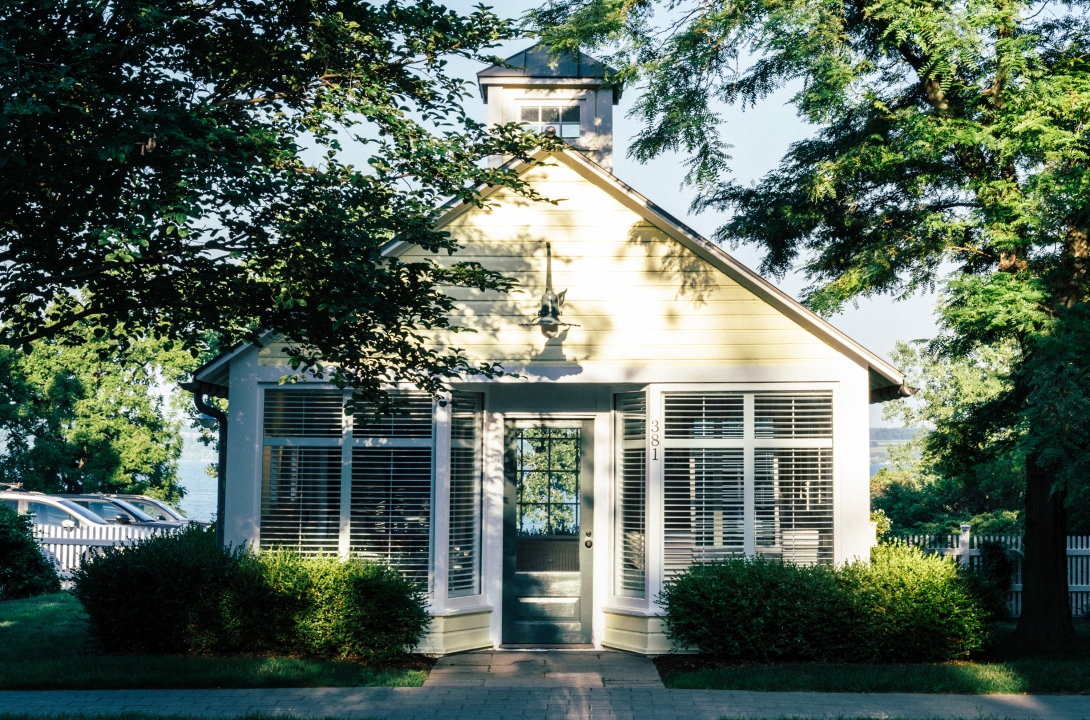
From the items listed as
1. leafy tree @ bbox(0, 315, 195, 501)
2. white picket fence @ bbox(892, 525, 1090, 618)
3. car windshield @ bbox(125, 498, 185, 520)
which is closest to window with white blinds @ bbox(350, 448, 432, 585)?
white picket fence @ bbox(892, 525, 1090, 618)

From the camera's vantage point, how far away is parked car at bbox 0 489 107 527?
22375 millimetres

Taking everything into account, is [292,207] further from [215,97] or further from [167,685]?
[167,685]

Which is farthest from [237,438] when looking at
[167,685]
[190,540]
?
[167,685]

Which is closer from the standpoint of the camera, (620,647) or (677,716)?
(677,716)

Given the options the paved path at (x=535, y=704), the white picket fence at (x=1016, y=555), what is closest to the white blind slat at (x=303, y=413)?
the paved path at (x=535, y=704)

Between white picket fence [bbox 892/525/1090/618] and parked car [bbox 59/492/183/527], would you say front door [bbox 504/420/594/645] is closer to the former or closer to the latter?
white picket fence [bbox 892/525/1090/618]

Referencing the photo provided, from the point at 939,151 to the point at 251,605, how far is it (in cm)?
870

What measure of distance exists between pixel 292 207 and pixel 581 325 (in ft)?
12.8

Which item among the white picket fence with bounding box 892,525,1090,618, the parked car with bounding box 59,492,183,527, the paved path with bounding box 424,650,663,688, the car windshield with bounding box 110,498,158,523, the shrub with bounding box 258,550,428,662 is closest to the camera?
the paved path with bounding box 424,650,663,688

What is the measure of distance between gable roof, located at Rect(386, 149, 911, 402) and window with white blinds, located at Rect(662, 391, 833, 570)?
0.63 meters

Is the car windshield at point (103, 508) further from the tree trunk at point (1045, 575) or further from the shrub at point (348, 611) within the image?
the tree trunk at point (1045, 575)

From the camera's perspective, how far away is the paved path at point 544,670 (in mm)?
9305

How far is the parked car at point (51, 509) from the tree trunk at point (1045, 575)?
62.0ft

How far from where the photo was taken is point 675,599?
33.8 ft
